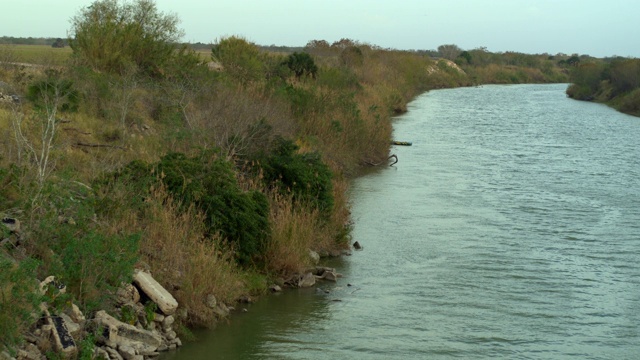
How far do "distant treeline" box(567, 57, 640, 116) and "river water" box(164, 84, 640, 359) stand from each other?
2939cm

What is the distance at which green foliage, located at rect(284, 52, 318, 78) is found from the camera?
3519cm

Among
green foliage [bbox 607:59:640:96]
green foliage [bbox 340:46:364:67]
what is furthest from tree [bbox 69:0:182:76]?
green foliage [bbox 607:59:640:96]

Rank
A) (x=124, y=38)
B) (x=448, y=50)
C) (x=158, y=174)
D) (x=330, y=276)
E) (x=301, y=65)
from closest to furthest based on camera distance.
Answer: (x=158, y=174)
(x=330, y=276)
(x=124, y=38)
(x=301, y=65)
(x=448, y=50)

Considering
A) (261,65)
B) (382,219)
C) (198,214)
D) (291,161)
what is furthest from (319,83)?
(198,214)

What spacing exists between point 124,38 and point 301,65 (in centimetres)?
1186

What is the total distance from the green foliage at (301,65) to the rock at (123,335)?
2502 centimetres

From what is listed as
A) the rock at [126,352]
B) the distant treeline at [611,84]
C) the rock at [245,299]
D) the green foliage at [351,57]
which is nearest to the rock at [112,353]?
the rock at [126,352]

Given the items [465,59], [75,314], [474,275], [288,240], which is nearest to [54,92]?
[288,240]

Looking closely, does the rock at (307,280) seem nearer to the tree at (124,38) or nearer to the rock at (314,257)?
the rock at (314,257)

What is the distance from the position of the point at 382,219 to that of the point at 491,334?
7.80 meters

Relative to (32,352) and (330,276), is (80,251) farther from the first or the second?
(330,276)

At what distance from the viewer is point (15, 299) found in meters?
8.63

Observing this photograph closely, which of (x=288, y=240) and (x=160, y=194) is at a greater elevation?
(x=160, y=194)

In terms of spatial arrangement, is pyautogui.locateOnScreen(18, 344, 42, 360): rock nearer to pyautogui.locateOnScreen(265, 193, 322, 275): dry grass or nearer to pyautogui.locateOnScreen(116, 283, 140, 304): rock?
pyautogui.locateOnScreen(116, 283, 140, 304): rock
